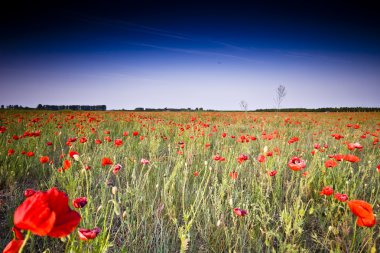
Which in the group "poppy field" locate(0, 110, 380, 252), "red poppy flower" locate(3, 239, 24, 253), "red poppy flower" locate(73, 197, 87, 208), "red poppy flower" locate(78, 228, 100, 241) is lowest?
"poppy field" locate(0, 110, 380, 252)

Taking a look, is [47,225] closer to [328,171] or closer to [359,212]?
[359,212]

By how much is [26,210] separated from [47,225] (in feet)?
0.25

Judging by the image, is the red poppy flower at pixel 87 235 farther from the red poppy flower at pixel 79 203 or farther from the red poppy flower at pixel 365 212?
the red poppy flower at pixel 365 212

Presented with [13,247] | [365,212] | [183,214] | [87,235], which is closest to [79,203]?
[87,235]

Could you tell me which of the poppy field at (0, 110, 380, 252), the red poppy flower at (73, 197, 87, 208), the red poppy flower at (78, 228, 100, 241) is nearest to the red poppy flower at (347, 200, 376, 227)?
the poppy field at (0, 110, 380, 252)

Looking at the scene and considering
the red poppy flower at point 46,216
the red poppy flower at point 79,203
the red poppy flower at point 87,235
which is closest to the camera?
the red poppy flower at point 46,216

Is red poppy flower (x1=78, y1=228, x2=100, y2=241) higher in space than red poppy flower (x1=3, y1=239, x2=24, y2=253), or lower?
lower

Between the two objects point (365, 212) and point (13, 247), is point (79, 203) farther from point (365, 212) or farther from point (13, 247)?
point (365, 212)

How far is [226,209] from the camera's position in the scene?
2.36m

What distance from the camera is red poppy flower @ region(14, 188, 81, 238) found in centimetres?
62

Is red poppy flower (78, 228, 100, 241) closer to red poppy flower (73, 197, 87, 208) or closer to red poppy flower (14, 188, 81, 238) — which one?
red poppy flower (73, 197, 87, 208)

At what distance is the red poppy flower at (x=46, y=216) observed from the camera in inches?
24.3

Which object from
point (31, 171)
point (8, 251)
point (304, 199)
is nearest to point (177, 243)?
point (8, 251)

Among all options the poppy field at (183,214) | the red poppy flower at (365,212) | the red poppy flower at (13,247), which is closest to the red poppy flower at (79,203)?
the poppy field at (183,214)
